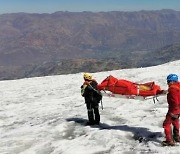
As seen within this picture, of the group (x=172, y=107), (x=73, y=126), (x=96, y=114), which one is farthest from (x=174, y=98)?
(x=73, y=126)

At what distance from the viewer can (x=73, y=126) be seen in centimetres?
1423

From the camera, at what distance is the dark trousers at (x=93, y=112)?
13660 mm

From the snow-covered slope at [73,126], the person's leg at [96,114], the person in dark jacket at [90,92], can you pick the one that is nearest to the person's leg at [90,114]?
the person in dark jacket at [90,92]

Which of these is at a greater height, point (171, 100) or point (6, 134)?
point (171, 100)

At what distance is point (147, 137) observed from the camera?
11.5 meters

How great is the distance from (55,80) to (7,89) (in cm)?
460

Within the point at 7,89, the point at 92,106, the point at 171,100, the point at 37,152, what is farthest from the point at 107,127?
the point at 7,89

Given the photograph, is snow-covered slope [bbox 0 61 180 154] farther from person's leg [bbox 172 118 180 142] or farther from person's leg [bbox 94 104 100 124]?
person's leg [bbox 172 118 180 142]

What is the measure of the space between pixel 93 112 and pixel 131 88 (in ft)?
8.20

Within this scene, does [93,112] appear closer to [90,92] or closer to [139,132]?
[90,92]

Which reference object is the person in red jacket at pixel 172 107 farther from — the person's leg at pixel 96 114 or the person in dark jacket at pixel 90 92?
the person's leg at pixel 96 114

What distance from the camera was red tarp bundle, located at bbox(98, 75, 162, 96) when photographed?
39.6ft

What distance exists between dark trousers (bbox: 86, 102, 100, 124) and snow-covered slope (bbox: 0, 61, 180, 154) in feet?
1.26

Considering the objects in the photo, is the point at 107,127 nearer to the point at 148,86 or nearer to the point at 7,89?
the point at 148,86
